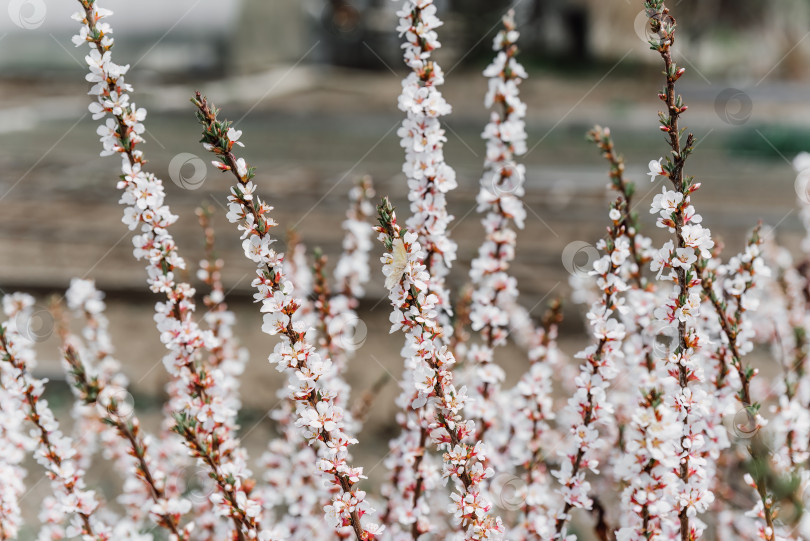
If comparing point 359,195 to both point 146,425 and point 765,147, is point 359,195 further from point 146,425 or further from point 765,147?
point 765,147

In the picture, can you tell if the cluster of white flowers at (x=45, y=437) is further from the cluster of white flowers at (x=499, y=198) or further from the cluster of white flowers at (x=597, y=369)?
the cluster of white flowers at (x=597, y=369)

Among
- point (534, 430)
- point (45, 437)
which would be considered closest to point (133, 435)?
point (45, 437)

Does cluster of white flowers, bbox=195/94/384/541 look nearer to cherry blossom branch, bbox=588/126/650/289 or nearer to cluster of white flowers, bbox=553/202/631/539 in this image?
cluster of white flowers, bbox=553/202/631/539

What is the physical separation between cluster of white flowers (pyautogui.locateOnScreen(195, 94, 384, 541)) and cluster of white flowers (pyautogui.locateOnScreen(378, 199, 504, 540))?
0.63 ft

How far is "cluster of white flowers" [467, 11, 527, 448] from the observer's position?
2.12 meters

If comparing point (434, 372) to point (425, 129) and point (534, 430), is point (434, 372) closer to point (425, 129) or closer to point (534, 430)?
point (425, 129)

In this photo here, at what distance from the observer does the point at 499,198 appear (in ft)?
7.14

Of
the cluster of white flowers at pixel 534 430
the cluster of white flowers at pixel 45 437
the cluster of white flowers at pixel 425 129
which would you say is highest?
the cluster of white flowers at pixel 425 129

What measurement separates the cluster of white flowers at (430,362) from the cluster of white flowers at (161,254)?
0.51 m

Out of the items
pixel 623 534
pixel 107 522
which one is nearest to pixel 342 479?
pixel 623 534

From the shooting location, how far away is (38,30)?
82.6 ft

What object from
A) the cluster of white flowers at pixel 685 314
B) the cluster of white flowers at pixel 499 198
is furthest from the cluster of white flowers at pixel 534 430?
the cluster of white flowers at pixel 685 314

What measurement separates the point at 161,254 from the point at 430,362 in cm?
72

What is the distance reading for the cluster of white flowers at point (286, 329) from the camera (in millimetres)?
1538
